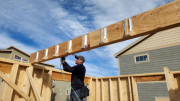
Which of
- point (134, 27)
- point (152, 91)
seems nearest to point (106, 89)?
point (152, 91)

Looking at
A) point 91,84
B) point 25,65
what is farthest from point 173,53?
point 25,65

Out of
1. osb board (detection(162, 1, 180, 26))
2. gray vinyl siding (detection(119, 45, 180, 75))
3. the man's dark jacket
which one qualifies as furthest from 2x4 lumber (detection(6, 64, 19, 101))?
gray vinyl siding (detection(119, 45, 180, 75))

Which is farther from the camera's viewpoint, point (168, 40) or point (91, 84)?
point (168, 40)

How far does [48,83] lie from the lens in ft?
16.1

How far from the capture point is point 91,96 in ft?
23.0

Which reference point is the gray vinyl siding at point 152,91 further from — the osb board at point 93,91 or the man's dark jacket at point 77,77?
the man's dark jacket at point 77,77

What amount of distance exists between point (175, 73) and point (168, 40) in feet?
20.5

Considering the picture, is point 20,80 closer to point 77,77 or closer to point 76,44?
point 77,77

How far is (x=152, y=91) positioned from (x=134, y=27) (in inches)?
345

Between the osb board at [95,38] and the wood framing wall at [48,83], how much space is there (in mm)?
2114

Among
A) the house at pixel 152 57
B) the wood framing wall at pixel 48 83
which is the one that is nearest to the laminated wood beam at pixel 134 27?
the wood framing wall at pixel 48 83

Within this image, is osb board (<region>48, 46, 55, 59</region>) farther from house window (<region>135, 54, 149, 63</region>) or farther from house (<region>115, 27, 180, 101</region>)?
house window (<region>135, 54, 149, 63</region>)

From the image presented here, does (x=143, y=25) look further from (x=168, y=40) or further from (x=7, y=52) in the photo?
(x=7, y=52)

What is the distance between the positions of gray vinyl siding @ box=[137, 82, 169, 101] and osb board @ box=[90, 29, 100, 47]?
8615 millimetres
